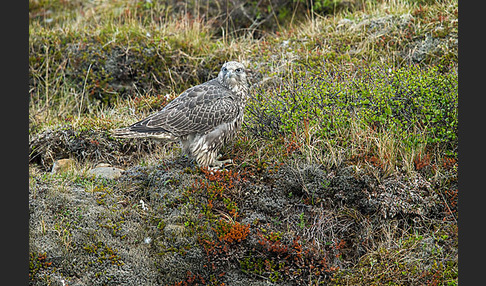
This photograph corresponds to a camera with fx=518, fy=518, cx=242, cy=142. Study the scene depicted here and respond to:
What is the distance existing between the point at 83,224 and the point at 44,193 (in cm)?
76

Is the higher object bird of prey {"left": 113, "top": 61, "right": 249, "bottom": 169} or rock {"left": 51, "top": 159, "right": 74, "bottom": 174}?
bird of prey {"left": 113, "top": 61, "right": 249, "bottom": 169}

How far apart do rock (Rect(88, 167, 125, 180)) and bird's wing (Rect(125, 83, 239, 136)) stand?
1.04 meters

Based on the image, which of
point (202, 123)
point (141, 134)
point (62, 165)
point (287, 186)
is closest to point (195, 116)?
point (202, 123)

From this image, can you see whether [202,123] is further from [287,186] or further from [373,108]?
[373,108]

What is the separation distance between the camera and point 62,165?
7781 millimetres

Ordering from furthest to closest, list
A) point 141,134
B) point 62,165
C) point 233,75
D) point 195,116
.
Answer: point 62,165 < point 233,75 < point 195,116 < point 141,134

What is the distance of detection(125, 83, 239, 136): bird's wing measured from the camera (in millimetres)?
6555

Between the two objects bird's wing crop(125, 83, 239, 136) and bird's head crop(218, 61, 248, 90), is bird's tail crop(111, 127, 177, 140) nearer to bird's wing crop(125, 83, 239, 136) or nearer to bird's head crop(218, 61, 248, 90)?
bird's wing crop(125, 83, 239, 136)

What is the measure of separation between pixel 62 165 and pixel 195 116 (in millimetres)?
2517

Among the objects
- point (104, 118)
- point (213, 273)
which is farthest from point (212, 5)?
point (213, 273)

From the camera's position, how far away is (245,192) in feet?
21.4

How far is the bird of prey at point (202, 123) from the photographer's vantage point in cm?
655

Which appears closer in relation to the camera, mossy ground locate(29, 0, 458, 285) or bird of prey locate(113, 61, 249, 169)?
mossy ground locate(29, 0, 458, 285)

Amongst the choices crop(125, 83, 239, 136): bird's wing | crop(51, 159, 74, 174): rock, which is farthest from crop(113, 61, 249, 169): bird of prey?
crop(51, 159, 74, 174): rock
